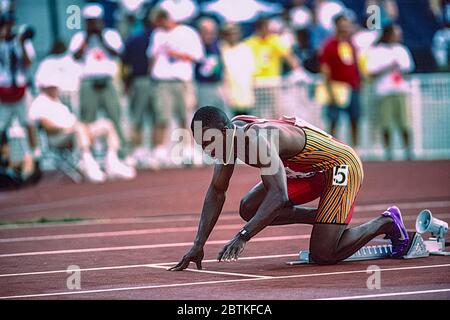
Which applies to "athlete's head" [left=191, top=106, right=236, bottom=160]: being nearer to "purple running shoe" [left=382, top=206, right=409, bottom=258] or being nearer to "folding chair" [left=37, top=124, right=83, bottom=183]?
"purple running shoe" [left=382, top=206, right=409, bottom=258]

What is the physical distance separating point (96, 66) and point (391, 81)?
6472 millimetres

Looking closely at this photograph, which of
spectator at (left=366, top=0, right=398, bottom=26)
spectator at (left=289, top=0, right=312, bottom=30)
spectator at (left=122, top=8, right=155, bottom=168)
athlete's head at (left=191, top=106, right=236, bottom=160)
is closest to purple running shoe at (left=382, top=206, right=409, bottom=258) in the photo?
athlete's head at (left=191, top=106, right=236, bottom=160)

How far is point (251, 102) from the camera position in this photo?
26156 millimetres

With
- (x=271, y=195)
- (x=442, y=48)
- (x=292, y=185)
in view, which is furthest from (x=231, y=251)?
(x=442, y=48)

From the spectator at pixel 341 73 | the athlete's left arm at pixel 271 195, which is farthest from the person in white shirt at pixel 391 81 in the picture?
the athlete's left arm at pixel 271 195

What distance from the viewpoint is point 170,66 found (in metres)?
24.7

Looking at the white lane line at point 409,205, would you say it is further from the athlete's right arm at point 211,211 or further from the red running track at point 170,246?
the athlete's right arm at point 211,211

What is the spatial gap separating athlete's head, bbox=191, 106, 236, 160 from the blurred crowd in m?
12.5

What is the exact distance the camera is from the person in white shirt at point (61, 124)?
2320 cm

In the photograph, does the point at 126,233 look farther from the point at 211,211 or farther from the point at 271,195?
the point at 271,195

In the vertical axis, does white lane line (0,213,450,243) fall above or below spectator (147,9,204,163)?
below

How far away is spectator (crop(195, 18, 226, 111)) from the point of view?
25109mm
